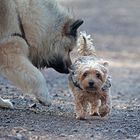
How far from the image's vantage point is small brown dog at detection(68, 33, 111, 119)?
9039 mm

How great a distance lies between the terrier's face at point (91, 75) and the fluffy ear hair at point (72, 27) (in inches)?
46.5

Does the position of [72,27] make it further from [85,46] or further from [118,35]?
[118,35]

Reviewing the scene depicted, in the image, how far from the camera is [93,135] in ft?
27.6

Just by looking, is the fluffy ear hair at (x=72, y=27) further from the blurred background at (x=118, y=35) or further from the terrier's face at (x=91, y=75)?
the terrier's face at (x=91, y=75)

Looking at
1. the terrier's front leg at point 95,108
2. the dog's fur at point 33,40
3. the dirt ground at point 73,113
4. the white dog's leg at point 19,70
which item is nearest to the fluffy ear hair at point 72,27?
the dog's fur at point 33,40

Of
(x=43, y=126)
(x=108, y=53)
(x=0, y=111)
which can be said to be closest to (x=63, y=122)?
(x=43, y=126)

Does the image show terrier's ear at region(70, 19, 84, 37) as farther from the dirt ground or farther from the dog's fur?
the dirt ground

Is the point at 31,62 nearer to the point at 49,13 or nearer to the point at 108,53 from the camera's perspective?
the point at 49,13

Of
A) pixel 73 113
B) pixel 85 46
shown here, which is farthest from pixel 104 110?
pixel 85 46

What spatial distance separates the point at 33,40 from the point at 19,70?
525mm

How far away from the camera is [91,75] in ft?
29.6

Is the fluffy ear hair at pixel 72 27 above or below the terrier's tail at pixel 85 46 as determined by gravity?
above

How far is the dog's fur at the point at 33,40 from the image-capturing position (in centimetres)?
974

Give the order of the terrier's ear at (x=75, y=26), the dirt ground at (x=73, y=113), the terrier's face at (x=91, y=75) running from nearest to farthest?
1. the dirt ground at (x=73, y=113)
2. the terrier's face at (x=91, y=75)
3. the terrier's ear at (x=75, y=26)
